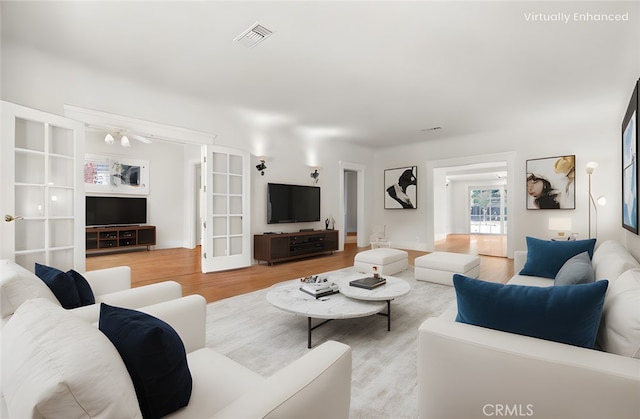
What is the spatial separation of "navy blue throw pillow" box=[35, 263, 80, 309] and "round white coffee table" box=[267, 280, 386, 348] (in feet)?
4.29

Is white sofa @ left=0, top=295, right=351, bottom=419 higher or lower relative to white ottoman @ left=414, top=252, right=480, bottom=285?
higher

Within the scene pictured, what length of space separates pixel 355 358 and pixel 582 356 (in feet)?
4.59

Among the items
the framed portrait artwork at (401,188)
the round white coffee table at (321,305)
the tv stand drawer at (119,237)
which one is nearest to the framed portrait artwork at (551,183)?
the framed portrait artwork at (401,188)

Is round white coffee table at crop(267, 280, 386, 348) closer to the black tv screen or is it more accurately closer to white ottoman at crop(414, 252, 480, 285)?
white ottoman at crop(414, 252, 480, 285)

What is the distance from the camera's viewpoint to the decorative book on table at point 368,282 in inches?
107

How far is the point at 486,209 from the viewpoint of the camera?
38.7 ft

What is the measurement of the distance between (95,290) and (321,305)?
186 cm

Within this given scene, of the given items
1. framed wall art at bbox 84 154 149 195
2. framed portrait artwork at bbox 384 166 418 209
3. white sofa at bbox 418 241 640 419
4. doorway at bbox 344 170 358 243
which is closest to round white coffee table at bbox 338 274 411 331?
white sofa at bbox 418 241 640 419

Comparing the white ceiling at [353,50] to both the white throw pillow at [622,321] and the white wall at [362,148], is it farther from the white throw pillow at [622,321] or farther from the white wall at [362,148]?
the white throw pillow at [622,321]

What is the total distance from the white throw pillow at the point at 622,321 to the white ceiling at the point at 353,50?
2.17m

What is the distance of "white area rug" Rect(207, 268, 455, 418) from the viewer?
5.59 ft

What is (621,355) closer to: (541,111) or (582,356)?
(582,356)

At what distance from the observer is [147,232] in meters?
7.11

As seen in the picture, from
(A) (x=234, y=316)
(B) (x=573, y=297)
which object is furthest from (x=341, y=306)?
(B) (x=573, y=297)
